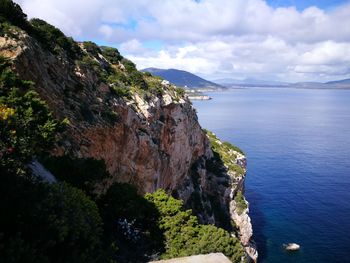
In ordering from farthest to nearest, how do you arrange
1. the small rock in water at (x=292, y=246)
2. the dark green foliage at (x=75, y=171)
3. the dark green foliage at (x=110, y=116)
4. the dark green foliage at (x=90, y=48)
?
the small rock in water at (x=292, y=246) → the dark green foliage at (x=90, y=48) → the dark green foliage at (x=110, y=116) → the dark green foliage at (x=75, y=171)

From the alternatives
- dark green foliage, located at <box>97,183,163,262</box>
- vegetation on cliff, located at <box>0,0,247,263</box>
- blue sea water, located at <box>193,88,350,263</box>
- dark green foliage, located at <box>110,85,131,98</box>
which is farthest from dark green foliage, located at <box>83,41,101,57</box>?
blue sea water, located at <box>193,88,350,263</box>

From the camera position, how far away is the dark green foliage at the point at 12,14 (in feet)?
85.9

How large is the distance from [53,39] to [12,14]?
4.94 meters

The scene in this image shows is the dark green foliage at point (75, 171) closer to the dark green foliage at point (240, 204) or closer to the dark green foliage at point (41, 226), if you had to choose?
the dark green foliage at point (41, 226)

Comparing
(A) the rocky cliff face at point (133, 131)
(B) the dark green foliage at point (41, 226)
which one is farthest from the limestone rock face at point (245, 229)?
(B) the dark green foliage at point (41, 226)

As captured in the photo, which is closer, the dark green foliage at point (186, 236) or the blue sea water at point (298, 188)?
the dark green foliage at point (186, 236)

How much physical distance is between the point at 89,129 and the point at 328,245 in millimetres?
46661

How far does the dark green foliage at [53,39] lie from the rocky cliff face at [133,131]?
1113 millimetres

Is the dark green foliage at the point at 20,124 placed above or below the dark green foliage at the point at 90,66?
below

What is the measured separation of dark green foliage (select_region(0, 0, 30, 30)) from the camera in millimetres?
26197

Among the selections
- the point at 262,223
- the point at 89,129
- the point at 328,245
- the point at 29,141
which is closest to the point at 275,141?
the point at 262,223

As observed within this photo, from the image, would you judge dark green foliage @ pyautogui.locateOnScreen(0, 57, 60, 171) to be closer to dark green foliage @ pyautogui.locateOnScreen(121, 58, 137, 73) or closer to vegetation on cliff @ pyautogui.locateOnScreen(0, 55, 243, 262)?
vegetation on cliff @ pyautogui.locateOnScreen(0, 55, 243, 262)

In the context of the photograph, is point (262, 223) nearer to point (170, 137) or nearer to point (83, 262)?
point (170, 137)

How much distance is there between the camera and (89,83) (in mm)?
31328
